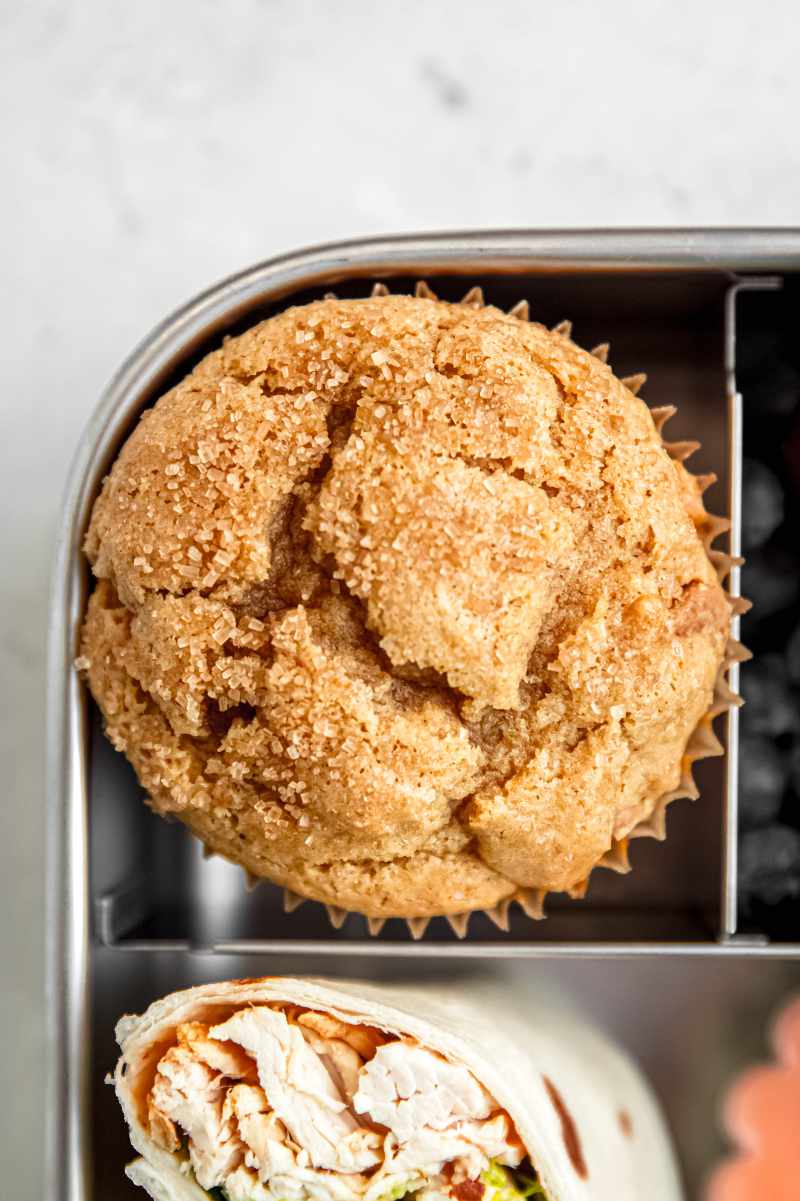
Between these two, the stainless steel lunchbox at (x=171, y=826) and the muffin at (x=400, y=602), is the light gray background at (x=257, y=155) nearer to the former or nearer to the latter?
the stainless steel lunchbox at (x=171, y=826)

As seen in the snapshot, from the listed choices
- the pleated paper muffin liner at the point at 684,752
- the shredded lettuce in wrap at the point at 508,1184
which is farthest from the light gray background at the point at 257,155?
Result: the shredded lettuce in wrap at the point at 508,1184

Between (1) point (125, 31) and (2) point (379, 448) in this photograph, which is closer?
(2) point (379, 448)

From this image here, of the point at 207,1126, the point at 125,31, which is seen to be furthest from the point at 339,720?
the point at 125,31

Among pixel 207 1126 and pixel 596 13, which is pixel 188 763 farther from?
pixel 596 13

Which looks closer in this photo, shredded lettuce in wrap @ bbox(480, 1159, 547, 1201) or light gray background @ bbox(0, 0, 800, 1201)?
shredded lettuce in wrap @ bbox(480, 1159, 547, 1201)

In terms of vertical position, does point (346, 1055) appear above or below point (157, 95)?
below

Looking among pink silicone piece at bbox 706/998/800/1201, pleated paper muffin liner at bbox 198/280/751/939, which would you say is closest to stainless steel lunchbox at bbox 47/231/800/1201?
pleated paper muffin liner at bbox 198/280/751/939

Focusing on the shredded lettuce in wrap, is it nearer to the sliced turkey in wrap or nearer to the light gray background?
the sliced turkey in wrap
